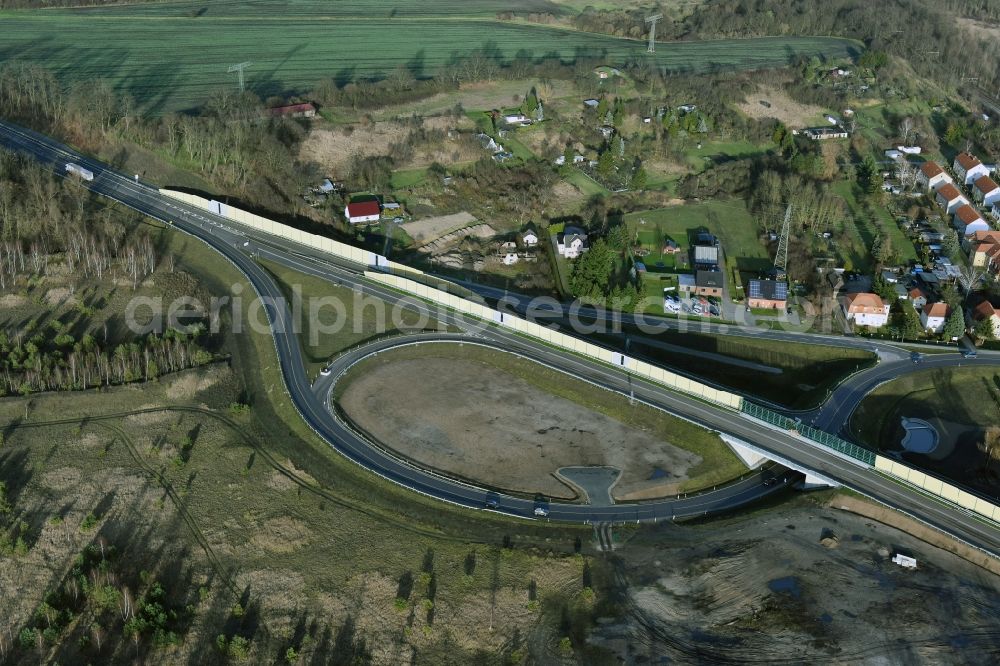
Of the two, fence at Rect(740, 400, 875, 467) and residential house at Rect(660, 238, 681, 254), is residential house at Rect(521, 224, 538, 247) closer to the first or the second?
residential house at Rect(660, 238, 681, 254)

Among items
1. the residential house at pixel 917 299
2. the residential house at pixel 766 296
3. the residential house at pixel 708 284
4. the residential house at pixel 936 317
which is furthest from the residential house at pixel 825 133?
the residential house at pixel 936 317

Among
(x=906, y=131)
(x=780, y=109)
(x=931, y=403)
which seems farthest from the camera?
(x=780, y=109)

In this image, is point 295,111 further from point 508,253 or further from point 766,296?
point 766,296

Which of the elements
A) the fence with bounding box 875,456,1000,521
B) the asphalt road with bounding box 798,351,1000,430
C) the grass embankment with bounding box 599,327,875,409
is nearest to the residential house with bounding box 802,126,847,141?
the asphalt road with bounding box 798,351,1000,430

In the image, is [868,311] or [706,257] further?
[706,257]

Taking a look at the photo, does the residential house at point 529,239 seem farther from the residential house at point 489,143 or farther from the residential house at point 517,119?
the residential house at point 517,119

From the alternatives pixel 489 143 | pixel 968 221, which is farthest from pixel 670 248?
pixel 968 221

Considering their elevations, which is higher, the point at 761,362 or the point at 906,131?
the point at 906,131

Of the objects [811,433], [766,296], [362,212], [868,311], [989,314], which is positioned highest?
[362,212]
